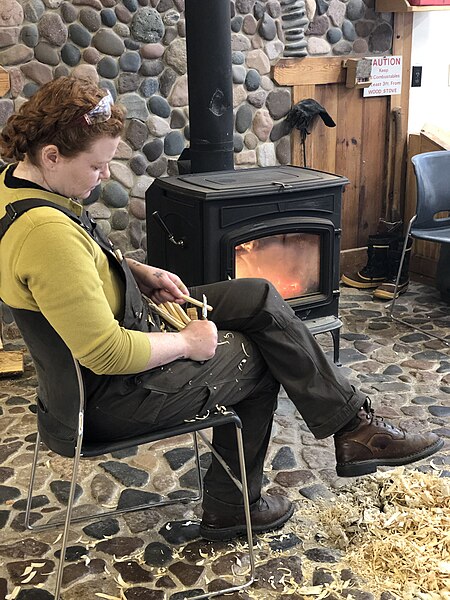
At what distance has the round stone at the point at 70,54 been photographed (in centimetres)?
357

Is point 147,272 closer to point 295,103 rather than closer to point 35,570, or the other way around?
point 35,570

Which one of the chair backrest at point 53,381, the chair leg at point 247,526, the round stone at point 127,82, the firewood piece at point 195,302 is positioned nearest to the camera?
the chair backrest at point 53,381

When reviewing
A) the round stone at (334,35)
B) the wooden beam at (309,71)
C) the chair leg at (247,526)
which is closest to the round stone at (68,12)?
the wooden beam at (309,71)

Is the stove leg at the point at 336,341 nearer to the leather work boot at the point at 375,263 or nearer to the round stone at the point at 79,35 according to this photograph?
the leather work boot at the point at 375,263

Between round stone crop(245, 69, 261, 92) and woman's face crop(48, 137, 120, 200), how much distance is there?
2.33 meters

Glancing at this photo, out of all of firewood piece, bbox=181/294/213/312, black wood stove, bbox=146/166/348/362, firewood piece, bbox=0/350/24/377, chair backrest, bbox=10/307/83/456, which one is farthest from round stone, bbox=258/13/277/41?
chair backrest, bbox=10/307/83/456

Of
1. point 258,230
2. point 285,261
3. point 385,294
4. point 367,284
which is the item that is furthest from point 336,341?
point 367,284

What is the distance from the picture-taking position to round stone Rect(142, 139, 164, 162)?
3857 millimetres

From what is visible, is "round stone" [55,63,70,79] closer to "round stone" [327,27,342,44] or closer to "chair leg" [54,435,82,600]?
"round stone" [327,27,342,44]

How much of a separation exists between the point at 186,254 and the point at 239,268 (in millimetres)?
226

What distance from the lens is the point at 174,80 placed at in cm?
384

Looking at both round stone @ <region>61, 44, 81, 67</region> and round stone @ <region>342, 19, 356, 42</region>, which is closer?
round stone @ <region>61, 44, 81, 67</region>

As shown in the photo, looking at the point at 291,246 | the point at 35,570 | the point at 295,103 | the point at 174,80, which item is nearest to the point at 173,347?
the point at 35,570

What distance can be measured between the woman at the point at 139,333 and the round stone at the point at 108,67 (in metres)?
1.73
